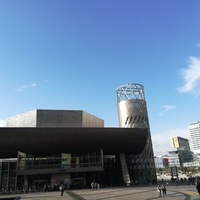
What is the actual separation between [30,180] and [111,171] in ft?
74.1

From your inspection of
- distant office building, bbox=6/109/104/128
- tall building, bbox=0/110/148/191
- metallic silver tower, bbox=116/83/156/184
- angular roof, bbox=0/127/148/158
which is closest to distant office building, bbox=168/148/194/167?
metallic silver tower, bbox=116/83/156/184

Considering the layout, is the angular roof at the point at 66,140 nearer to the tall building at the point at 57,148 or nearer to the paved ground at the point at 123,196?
the tall building at the point at 57,148

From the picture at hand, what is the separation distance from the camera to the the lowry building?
43062 mm

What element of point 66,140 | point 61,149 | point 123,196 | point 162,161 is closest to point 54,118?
point 61,149

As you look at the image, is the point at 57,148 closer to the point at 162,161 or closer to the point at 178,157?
the point at 162,161

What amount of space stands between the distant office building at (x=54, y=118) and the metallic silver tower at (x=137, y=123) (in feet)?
62.9

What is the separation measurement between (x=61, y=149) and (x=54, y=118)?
33.3ft

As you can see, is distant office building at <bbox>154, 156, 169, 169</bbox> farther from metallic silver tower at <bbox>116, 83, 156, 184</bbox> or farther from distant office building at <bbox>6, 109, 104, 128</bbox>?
distant office building at <bbox>6, 109, 104, 128</bbox>

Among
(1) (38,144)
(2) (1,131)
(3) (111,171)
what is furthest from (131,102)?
(2) (1,131)

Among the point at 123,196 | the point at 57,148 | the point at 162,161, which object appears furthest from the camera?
the point at 162,161

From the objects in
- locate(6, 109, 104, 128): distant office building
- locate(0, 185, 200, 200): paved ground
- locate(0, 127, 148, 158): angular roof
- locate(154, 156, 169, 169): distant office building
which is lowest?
locate(0, 185, 200, 200): paved ground

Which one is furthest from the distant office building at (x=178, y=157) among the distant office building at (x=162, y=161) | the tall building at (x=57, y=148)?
the tall building at (x=57, y=148)

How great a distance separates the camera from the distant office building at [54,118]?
5584 centimetres

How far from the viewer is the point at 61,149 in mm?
49344
